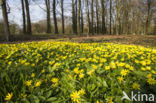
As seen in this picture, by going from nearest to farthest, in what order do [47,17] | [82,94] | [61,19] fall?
[82,94] → [47,17] → [61,19]

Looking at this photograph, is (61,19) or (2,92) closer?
(2,92)

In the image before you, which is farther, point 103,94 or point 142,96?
point 103,94

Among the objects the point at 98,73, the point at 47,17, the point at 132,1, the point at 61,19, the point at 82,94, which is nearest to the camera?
the point at 82,94

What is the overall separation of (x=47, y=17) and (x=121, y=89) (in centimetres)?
1651

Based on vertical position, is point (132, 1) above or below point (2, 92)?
above

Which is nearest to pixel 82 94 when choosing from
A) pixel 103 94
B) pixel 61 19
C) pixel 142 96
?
pixel 103 94

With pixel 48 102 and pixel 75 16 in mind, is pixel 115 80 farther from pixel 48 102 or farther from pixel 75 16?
pixel 75 16

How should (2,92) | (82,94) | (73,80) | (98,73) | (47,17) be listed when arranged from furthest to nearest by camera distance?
1. (47,17)
2. (98,73)
3. (73,80)
4. (2,92)
5. (82,94)

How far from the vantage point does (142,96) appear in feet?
3.77

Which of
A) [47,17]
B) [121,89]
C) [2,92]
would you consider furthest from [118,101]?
[47,17]

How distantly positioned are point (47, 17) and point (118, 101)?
1663cm

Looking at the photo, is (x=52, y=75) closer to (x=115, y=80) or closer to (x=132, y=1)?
(x=115, y=80)

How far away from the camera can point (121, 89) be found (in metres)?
1.27

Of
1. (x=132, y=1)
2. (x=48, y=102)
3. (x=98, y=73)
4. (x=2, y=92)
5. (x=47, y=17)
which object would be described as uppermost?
(x=132, y=1)
